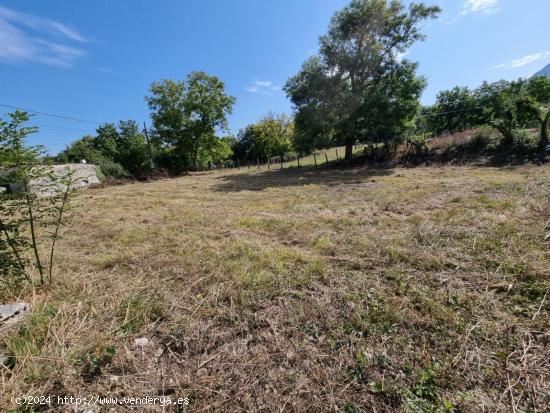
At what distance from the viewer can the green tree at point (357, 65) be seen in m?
12.9

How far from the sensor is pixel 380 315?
1.98 metres

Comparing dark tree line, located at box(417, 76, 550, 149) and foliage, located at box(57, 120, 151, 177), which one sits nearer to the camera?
dark tree line, located at box(417, 76, 550, 149)

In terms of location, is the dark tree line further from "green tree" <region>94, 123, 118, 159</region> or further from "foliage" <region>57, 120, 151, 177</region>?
"green tree" <region>94, 123, 118, 159</region>

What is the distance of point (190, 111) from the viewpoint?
21938 mm

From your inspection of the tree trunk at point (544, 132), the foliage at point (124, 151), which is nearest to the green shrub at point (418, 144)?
the tree trunk at point (544, 132)

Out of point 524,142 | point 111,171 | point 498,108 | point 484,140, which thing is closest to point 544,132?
point 524,142

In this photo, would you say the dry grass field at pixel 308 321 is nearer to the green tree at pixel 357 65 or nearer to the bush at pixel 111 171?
the green tree at pixel 357 65

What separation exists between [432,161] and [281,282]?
13699 mm

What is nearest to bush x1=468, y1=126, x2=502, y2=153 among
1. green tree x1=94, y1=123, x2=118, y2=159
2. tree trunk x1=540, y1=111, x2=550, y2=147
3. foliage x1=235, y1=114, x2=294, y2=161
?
tree trunk x1=540, y1=111, x2=550, y2=147

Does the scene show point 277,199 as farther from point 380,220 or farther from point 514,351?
point 514,351

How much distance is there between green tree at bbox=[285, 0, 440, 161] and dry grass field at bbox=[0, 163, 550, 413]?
10784mm

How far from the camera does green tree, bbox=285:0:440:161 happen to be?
12930 mm

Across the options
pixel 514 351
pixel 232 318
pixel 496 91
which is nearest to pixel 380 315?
pixel 514 351

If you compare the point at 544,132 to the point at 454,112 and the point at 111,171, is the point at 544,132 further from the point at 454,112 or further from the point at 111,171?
the point at 111,171
